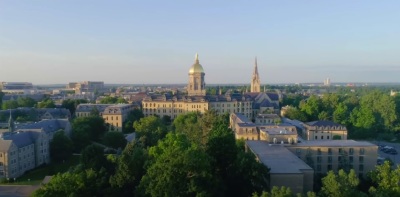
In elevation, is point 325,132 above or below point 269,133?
below

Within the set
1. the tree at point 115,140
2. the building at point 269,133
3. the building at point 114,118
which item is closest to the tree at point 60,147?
the tree at point 115,140

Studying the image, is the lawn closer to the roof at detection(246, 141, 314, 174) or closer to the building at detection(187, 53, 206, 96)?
the roof at detection(246, 141, 314, 174)

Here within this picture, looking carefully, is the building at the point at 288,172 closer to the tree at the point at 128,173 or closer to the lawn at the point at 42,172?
the tree at the point at 128,173

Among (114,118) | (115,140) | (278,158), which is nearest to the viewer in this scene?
(278,158)

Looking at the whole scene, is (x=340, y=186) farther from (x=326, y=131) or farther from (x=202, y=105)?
(x=202, y=105)

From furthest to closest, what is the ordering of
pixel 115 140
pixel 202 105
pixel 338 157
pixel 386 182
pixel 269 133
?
1. pixel 202 105
2. pixel 115 140
3. pixel 269 133
4. pixel 338 157
5. pixel 386 182

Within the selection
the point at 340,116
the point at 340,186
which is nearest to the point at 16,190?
the point at 340,186
